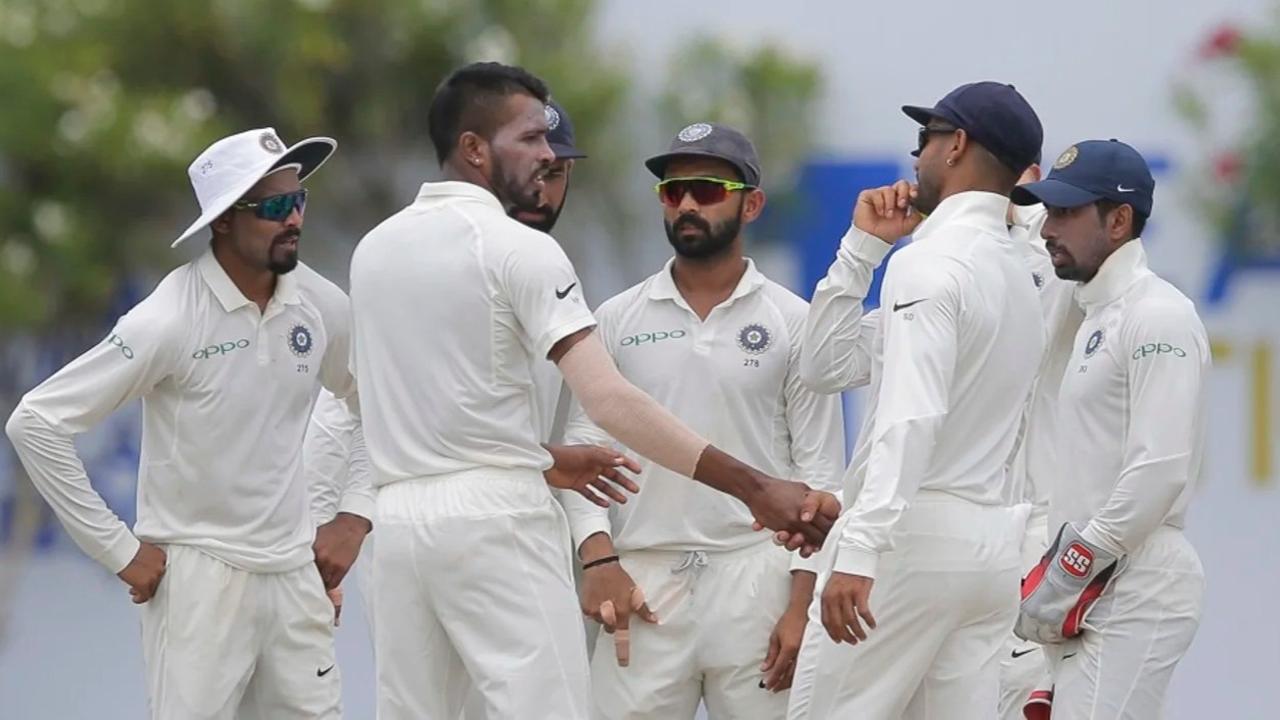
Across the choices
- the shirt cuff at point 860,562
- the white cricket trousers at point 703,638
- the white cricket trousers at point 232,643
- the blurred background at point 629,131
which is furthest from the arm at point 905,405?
the blurred background at point 629,131

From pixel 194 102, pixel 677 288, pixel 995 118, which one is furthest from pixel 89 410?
pixel 194 102

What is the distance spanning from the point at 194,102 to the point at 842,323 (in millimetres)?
5657

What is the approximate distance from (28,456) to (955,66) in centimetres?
603

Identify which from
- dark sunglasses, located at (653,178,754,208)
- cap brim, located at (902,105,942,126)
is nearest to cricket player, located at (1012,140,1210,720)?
cap brim, located at (902,105,942,126)

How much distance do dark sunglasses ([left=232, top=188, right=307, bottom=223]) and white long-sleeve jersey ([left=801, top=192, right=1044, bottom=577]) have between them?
1586 millimetres

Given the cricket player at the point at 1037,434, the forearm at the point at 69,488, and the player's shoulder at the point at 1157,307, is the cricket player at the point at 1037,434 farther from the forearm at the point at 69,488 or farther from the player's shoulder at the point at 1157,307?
the forearm at the point at 69,488

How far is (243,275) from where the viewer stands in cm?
572

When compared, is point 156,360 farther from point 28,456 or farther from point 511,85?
point 511,85

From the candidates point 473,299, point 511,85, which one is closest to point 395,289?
point 473,299

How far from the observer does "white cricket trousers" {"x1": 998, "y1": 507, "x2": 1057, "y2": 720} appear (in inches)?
241

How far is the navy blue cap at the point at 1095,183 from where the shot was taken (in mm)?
5383

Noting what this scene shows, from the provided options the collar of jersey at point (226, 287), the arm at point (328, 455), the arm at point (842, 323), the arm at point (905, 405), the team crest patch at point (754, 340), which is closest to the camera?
the arm at point (905, 405)

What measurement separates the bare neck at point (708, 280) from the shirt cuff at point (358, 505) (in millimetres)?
1069

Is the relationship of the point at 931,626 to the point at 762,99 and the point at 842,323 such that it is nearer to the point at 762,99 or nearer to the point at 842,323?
the point at 842,323
